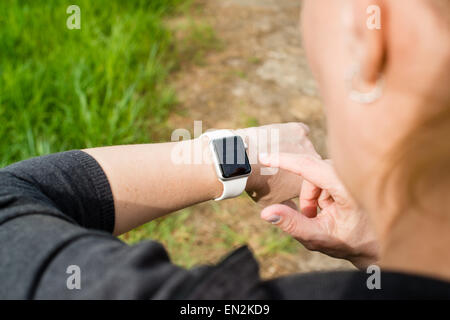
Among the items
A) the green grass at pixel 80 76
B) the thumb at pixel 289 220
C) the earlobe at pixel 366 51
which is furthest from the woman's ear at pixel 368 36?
the green grass at pixel 80 76

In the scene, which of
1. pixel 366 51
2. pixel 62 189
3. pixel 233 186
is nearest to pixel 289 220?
pixel 233 186

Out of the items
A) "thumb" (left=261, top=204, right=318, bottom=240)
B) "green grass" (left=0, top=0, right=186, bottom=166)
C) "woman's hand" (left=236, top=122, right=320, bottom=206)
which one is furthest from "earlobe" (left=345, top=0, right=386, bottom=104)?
"green grass" (left=0, top=0, right=186, bottom=166)

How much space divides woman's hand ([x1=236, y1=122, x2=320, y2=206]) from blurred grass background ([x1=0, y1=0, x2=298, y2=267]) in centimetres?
60

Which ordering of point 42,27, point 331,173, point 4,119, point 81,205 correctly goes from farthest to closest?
point 42,27, point 4,119, point 331,173, point 81,205

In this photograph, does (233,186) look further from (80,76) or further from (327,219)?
(80,76)

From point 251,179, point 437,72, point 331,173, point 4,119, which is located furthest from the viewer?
point 4,119

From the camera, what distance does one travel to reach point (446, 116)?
0.54m

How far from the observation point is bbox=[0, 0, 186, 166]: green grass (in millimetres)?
2109

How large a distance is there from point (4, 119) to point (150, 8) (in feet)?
4.44

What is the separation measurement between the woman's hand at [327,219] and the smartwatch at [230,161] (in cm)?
10

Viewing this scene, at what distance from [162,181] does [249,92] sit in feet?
5.20
